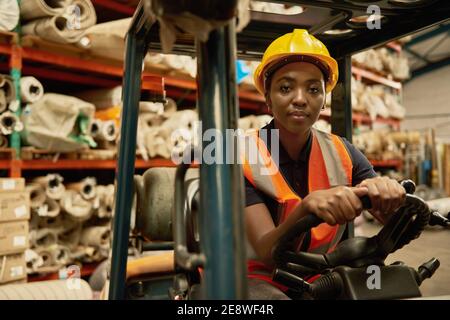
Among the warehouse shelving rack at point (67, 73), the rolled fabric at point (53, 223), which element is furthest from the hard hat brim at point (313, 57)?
the rolled fabric at point (53, 223)

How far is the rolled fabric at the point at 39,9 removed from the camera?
3.33 m

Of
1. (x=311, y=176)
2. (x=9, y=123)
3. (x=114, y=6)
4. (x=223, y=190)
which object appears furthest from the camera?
(x=114, y=6)

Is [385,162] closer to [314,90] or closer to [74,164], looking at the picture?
[74,164]

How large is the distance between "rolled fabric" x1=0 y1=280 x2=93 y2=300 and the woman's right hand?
2016 millimetres

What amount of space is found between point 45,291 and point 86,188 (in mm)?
1484

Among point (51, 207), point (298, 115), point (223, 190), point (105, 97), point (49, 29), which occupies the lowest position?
point (51, 207)

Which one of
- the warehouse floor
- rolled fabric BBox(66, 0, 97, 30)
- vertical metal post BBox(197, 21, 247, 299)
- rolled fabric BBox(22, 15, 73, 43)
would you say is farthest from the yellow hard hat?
rolled fabric BBox(66, 0, 97, 30)

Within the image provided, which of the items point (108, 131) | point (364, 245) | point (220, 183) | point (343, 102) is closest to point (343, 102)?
point (343, 102)

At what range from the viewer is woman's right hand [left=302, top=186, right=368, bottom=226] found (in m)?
1.12

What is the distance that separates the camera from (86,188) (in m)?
3.95

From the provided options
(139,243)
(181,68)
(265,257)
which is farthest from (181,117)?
(265,257)

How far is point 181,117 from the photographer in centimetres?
447

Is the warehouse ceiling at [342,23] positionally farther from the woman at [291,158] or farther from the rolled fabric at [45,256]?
the rolled fabric at [45,256]
